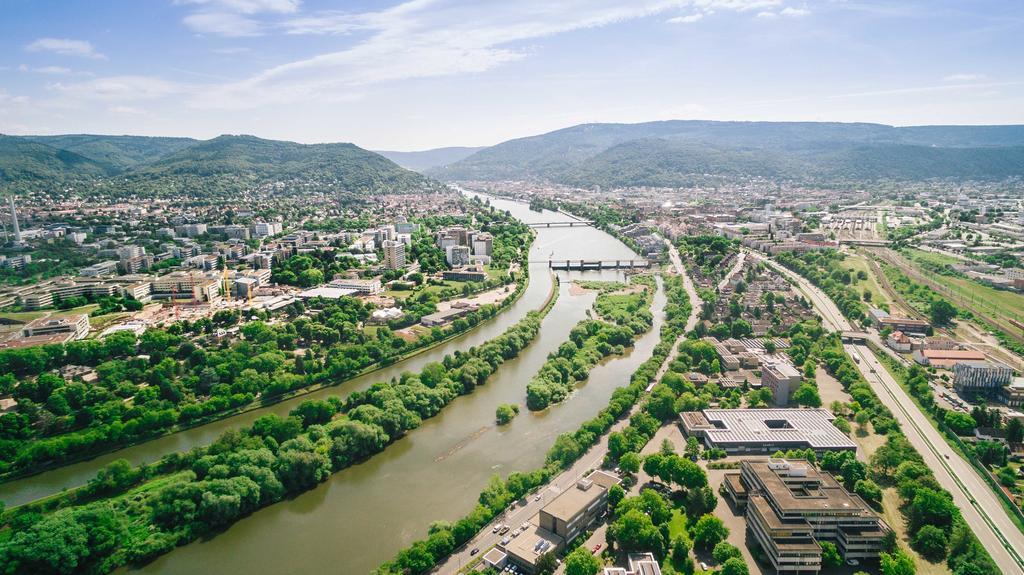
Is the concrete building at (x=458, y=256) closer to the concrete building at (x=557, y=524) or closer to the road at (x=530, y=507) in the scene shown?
the road at (x=530, y=507)

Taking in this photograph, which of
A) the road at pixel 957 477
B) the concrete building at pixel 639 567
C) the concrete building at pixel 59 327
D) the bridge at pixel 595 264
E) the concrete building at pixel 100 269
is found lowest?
the road at pixel 957 477

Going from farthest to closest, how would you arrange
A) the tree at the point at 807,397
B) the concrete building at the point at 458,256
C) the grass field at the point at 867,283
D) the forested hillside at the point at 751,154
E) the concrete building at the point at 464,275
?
the forested hillside at the point at 751,154
the concrete building at the point at 458,256
the concrete building at the point at 464,275
the grass field at the point at 867,283
the tree at the point at 807,397

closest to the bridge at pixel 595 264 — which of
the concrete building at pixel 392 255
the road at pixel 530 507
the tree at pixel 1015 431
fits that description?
the concrete building at pixel 392 255

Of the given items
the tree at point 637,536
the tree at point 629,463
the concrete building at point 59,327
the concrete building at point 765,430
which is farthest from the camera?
the concrete building at point 59,327

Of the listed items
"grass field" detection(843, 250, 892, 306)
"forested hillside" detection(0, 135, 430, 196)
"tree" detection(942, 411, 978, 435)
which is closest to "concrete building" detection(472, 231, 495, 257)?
"grass field" detection(843, 250, 892, 306)

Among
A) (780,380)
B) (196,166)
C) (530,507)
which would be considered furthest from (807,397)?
(196,166)

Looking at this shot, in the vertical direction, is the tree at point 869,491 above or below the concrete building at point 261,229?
below

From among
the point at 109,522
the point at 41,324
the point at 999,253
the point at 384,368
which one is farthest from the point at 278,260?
the point at 999,253
